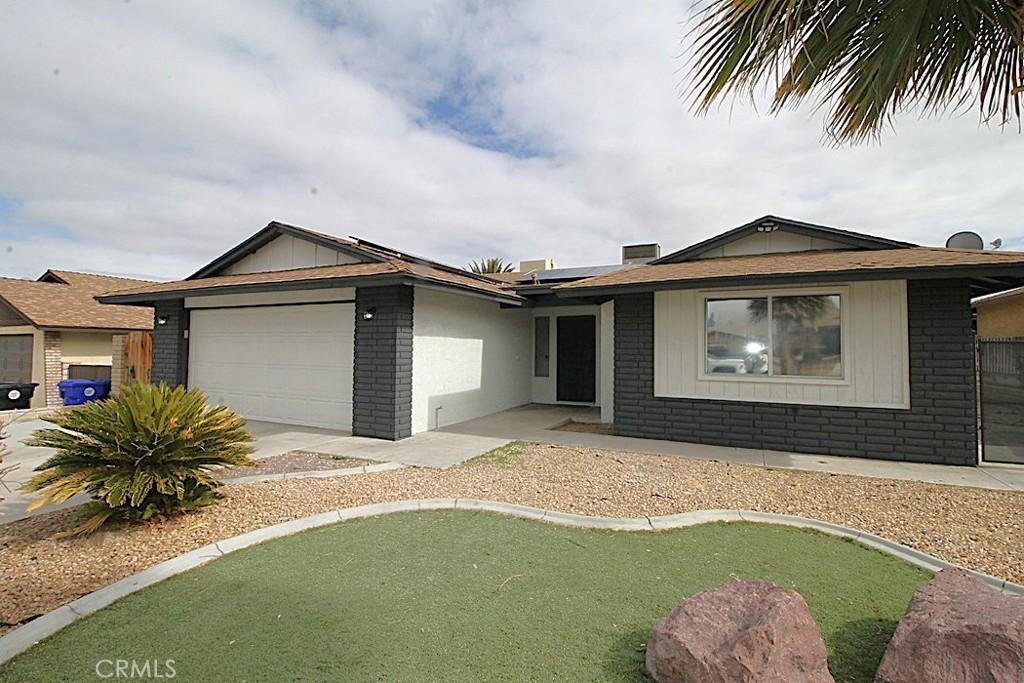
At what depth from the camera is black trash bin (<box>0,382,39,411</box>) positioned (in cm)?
1422

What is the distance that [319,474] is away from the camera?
642 centimetres

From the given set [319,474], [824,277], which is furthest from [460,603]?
[824,277]

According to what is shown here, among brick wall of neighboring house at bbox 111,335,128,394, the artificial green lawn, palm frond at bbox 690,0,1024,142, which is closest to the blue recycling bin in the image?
brick wall of neighboring house at bbox 111,335,128,394

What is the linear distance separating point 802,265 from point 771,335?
3.92ft

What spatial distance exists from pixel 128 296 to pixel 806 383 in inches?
558

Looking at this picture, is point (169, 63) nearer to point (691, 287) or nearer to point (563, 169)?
point (691, 287)

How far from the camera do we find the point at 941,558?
13.0ft

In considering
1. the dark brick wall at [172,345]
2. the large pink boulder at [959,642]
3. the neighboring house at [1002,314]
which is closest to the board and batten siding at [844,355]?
the large pink boulder at [959,642]

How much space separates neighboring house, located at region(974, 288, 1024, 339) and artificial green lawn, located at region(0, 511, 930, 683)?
13391 mm

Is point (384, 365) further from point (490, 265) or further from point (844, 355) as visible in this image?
point (490, 265)

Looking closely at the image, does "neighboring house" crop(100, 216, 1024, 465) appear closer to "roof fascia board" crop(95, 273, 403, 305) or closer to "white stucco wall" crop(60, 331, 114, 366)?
"roof fascia board" crop(95, 273, 403, 305)

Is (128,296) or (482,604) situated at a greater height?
(128,296)

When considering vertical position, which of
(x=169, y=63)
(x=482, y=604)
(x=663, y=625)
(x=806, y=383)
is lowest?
(x=482, y=604)

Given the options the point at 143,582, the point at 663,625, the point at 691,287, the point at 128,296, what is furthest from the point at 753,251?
the point at 128,296
